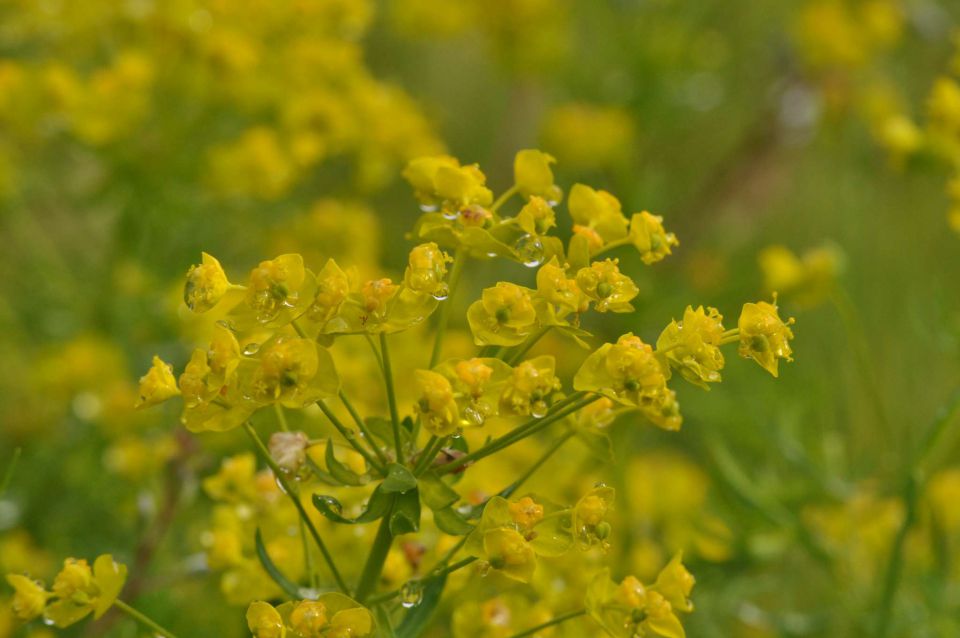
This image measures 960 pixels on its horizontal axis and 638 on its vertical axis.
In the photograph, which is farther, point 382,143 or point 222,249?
point 222,249

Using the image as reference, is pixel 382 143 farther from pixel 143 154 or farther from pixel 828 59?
pixel 828 59

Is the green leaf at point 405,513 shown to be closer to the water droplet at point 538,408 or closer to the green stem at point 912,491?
the water droplet at point 538,408

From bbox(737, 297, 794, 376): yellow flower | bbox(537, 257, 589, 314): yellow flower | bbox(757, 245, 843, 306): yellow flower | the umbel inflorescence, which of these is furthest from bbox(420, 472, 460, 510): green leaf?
bbox(757, 245, 843, 306): yellow flower

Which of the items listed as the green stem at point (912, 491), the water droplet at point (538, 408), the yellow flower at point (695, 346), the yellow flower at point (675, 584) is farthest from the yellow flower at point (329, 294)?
the green stem at point (912, 491)

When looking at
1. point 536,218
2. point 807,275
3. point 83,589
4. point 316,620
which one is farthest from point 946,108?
point 83,589

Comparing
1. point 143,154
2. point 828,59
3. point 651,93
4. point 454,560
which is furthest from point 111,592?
point 828,59

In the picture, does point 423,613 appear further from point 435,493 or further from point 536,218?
point 536,218
